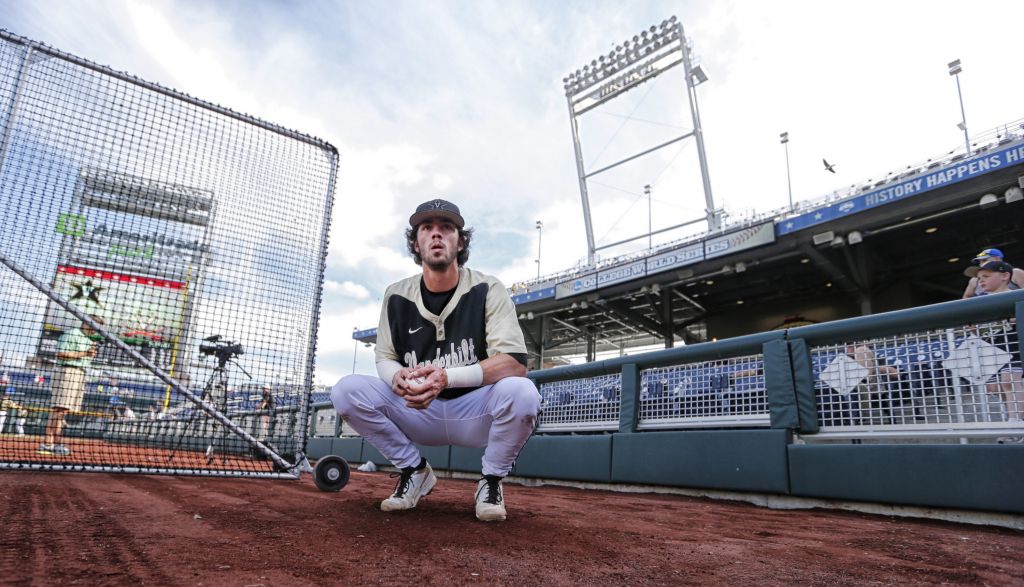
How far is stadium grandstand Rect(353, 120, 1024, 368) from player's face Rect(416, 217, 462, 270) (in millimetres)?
12971

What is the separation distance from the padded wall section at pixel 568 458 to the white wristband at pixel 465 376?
7.74ft

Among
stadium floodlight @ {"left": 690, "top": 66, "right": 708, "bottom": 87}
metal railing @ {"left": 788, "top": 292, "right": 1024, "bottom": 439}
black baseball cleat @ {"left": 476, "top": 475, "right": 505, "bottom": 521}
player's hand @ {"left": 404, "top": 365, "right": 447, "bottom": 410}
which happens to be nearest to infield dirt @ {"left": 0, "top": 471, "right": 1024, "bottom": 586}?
black baseball cleat @ {"left": 476, "top": 475, "right": 505, "bottom": 521}

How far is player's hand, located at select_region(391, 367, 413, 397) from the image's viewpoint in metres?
2.15

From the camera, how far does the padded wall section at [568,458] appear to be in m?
4.30

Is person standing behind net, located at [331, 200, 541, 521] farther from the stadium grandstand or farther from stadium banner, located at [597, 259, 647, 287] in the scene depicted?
stadium banner, located at [597, 259, 647, 287]

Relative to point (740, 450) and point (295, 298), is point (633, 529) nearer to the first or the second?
point (740, 450)

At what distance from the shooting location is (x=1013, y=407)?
97.6 inches

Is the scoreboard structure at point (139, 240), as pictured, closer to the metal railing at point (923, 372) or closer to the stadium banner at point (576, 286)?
the metal railing at point (923, 372)

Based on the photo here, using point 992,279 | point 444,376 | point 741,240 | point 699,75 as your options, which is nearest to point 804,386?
point 992,279

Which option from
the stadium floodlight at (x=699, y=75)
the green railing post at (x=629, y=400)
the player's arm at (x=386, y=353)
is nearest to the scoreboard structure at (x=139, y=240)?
the player's arm at (x=386, y=353)

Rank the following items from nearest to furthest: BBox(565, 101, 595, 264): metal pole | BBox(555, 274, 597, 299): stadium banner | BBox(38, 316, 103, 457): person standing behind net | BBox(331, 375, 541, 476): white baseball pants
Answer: BBox(331, 375, 541, 476): white baseball pants
BBox(38, 316, 103, 457): person standing behind net
BBox(555, 274, 597, 299): stadium banner
BBox(565, 101, 595, 264): metal pole

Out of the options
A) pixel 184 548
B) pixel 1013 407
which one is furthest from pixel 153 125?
pixel 1013 407

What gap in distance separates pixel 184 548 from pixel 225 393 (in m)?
3.83

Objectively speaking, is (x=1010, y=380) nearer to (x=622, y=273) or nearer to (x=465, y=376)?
(x=465, y=376)
